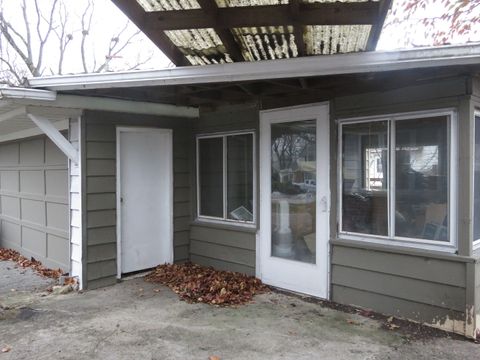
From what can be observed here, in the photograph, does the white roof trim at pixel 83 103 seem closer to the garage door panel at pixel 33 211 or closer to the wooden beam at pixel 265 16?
the wooden beam at pixel 265 16

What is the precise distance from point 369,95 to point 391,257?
5.09 ft

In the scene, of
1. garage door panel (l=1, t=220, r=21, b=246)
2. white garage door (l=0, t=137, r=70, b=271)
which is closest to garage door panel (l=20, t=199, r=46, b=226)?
white garage door (l=0, t=137, r=70, b=271)

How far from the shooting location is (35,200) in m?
6.41

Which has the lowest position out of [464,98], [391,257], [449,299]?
[449,299]

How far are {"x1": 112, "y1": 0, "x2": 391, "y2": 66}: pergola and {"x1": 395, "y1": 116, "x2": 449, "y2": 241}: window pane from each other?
899 mm

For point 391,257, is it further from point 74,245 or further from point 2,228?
point 2,228

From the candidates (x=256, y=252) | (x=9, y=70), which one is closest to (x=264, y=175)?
(x=256, y=252)

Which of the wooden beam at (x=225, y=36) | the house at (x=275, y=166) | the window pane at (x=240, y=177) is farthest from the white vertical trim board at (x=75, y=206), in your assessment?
the wooden beam at (x=225, y=36)

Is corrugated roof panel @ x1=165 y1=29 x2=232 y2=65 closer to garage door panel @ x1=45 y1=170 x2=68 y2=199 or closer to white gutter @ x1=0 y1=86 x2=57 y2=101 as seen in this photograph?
white gutter @ x1=0 y1=86 x2=57 y2=101

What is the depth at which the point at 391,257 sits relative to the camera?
3783 millimetres

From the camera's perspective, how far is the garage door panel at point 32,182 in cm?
618

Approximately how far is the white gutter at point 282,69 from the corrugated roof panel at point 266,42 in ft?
0.81

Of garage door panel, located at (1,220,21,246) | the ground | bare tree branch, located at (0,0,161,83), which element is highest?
bare tree branch, located at (0,0,161,83)

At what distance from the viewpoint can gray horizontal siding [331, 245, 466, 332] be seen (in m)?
3.43
